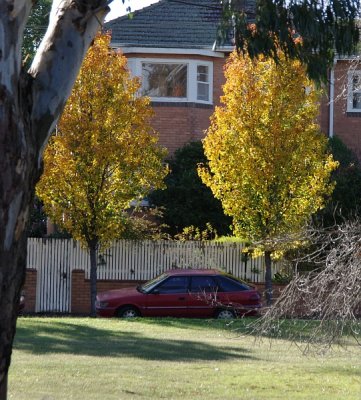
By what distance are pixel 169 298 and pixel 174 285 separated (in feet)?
1.14

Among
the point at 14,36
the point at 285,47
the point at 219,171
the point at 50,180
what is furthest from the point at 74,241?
the point at 14,36

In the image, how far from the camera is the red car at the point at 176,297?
22969 millimetres

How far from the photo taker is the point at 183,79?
29578 millimetres

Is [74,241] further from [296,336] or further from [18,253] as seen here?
[18,253]

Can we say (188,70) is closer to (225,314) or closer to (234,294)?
(234,294)

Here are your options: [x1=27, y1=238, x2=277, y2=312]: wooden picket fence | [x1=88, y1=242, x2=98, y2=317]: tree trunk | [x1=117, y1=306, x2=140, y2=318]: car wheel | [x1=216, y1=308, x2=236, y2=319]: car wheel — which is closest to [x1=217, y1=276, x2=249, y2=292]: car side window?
[x1=216, y1=308, x2=236, y2=319]: car wheel

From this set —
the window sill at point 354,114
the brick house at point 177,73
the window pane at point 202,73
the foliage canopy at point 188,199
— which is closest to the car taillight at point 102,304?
the foliage canopy at point 188,199

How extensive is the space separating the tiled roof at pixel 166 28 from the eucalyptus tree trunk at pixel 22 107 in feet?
67.5

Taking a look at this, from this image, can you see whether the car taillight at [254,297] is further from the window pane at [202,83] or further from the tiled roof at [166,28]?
the tiled roof at [166,28]

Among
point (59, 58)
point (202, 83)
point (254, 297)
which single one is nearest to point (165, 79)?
point (202, 83)

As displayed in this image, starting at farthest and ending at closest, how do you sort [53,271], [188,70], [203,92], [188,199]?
1. [203,92]
2. [188,70]
3. [188,199]
4. [53,271]

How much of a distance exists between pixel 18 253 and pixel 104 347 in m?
9.13

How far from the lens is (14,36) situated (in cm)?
790

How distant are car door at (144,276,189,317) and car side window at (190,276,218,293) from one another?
171 mm
